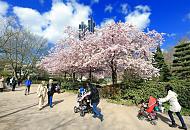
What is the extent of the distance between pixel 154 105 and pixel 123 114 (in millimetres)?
2058

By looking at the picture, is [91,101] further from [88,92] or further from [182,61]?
[182,61]

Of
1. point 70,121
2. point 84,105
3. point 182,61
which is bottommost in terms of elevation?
point 70,121

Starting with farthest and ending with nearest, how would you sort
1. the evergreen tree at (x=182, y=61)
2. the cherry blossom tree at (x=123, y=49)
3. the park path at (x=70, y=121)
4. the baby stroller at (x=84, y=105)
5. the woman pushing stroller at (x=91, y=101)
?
1. the evergreen tree at (x=182, y=61)
2. the cherry blossom tree at (x=123, y=49)
3. the baby stroller at (x=84, y=105)
4. the woman pushing stroller at (x=91, y=101)
5. the park path at (x=70, y=121)

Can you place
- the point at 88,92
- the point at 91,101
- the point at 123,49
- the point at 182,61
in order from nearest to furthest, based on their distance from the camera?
1. the point at 91,101
2. the point at 88,92
3. the point at 123,49
4. the point at 182,61

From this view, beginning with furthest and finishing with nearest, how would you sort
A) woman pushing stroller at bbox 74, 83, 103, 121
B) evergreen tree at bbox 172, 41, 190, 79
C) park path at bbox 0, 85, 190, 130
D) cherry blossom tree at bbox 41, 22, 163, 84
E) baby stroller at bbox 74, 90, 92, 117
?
1. evergreen tree at bbox 172, 41, 190, 79
2. cherry blossom tree at bbox 41, 22, 163, 84
3. baby stroller at bbox 74, 90, 92, 117
4. woman pushing stroller at bbox 74, 83, 103, 121
5. park path at bbox 0, 85, 190, 130

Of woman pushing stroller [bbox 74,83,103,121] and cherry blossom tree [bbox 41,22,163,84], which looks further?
cherry blossom tree [bbox 41,22,163,84]

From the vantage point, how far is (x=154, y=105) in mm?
10188

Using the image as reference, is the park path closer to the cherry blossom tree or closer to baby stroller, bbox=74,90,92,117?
baby stroller, bbox=74,90,92,117

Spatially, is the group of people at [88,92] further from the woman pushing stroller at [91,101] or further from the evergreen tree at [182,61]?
the evergreen tree at [182,61]

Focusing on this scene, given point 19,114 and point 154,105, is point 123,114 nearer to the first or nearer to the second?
point 154,105

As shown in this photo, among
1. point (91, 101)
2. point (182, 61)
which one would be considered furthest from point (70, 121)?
point (182, 61)

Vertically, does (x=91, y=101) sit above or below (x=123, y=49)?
below

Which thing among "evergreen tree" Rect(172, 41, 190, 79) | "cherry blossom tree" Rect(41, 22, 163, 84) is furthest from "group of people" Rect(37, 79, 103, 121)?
"evergreen tree" Rect(172, 41, 190, 79)

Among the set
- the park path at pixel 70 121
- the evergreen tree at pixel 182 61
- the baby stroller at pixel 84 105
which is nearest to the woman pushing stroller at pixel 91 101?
the baby stroller at pixel 84 105
